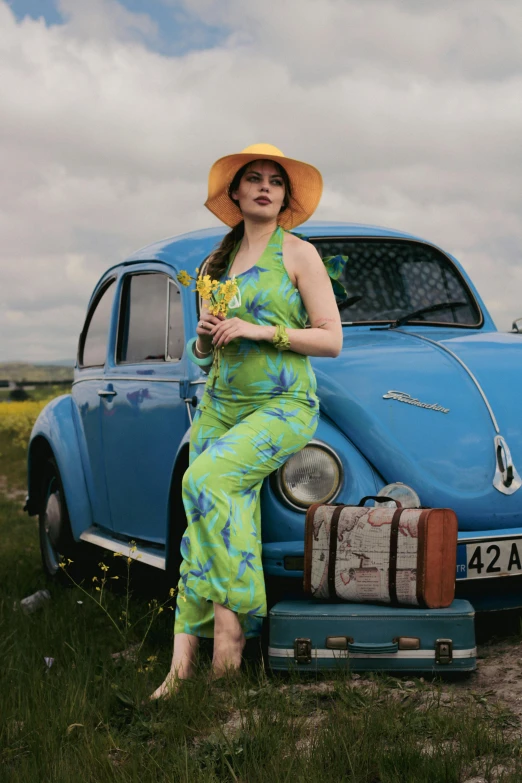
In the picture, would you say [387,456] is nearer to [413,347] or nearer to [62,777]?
[413,347]

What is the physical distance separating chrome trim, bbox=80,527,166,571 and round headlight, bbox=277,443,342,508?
2.87ft

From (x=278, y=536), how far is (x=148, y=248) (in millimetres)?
2356

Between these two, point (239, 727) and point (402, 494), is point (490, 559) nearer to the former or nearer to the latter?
point (402, 494)

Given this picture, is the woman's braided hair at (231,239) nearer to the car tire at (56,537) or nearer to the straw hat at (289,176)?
the straw hat at (289,176)

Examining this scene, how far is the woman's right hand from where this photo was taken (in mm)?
4066

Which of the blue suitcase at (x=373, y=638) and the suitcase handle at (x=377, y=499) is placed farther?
the suitcase handle at (x=377, y=499)

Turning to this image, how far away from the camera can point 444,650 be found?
3721 millimetres

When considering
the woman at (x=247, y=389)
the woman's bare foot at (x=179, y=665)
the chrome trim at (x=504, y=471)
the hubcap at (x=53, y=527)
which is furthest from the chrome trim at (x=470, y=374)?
the hubcap at (x=53, y=527)

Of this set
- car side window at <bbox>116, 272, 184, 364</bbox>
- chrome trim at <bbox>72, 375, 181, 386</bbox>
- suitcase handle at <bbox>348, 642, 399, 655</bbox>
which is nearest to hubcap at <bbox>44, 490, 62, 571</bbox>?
chrome trim at <bbox>72, 375, 181, 386</bbox>

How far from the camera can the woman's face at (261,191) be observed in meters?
4.18

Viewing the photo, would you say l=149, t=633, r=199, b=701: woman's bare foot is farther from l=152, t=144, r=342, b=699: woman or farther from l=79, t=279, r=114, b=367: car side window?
l=79, t=279, r=114, b=367: car side window

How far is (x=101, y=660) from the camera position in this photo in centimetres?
440

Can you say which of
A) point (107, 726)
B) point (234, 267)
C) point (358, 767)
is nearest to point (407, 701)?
point (358, 767)

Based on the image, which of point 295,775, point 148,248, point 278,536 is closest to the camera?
point 295,775
